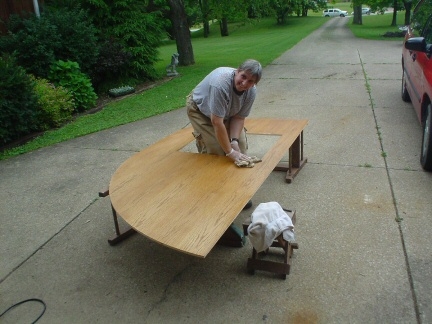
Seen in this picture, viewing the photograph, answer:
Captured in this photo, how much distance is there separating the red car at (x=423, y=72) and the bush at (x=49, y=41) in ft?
21.6

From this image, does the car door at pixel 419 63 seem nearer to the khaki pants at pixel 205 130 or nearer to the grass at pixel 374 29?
the khaki pants at pixel 205 130

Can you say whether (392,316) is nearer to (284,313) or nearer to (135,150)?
(284,313)

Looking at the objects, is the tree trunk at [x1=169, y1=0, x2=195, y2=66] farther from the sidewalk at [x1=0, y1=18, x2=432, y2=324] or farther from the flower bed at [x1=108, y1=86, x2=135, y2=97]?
the sidewalk at [x1=0, y1=18, x2=432, y2=324]

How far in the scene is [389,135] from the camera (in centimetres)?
548

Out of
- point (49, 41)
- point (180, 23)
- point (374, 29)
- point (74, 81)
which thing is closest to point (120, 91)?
point (74, 81)

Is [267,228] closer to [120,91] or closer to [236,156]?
[236,156]

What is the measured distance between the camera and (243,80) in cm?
317

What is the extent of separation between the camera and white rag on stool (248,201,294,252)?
2.65 metres

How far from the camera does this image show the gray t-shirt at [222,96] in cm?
324

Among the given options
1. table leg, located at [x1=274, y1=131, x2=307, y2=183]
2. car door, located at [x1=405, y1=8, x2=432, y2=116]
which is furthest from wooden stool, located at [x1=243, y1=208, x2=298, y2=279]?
car door, located at [x1=405, y1=8, x2=432, y2=116]

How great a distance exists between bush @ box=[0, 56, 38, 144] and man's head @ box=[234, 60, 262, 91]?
13.8 feet

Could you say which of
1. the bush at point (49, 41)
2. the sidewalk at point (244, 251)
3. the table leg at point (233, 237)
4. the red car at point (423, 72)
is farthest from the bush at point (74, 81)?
the red car at point (423, 72)

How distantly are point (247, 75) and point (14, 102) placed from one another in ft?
14.6

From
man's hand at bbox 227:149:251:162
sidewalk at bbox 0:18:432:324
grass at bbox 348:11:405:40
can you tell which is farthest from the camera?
grass at bbox 348:11:405:40
